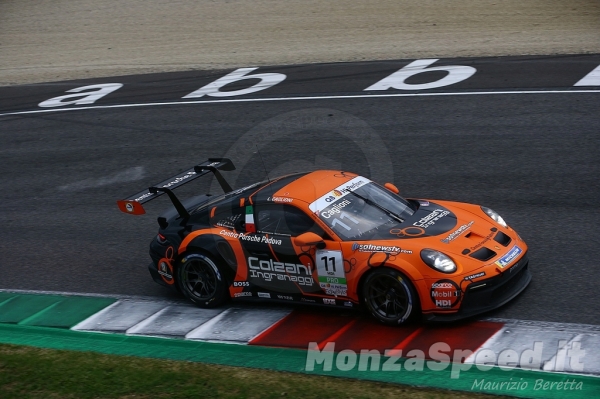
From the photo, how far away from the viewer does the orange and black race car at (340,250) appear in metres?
7.18

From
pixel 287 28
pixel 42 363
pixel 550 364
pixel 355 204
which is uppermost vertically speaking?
pixel 287 28

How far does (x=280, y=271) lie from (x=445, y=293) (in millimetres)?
1719

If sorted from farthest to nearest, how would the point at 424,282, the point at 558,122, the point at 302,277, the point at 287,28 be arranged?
1. the point at 287,28
2. the point at 558,122
3. the point at 302,277
4. the point at 424,282

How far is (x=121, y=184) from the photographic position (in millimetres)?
12680

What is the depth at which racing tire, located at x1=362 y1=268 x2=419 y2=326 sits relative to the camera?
23.6 feet

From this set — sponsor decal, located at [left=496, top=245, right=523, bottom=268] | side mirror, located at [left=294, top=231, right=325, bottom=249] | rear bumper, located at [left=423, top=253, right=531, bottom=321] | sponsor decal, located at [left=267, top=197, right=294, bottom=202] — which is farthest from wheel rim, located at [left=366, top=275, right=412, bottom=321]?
sponsor decal, located at [left=267, top=197, right=294, bottom=202]

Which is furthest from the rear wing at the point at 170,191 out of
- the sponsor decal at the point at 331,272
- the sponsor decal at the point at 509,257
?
the sponsor decal at the point at 509,257

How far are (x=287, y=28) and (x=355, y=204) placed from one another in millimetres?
15251

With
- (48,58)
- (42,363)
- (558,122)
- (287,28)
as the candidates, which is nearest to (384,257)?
(42,363)

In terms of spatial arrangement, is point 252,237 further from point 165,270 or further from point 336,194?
point 165,270

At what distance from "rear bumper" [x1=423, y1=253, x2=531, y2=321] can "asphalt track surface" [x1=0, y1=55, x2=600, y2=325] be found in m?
0.24

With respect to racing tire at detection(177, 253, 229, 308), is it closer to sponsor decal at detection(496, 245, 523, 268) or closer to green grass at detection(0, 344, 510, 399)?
green grass at detection(0, 344, 510, 399)

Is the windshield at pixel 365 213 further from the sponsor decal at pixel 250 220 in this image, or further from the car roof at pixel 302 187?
the sponsor decal at pixel 250 220

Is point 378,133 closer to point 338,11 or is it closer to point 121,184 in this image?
point 121,184
